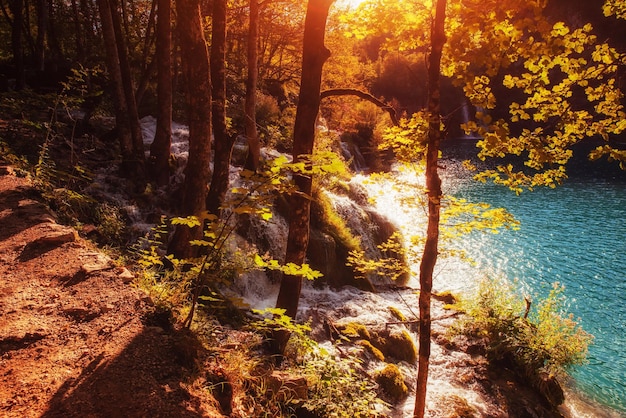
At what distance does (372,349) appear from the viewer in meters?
8.49

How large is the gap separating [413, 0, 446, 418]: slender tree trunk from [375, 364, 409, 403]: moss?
9.22 ft

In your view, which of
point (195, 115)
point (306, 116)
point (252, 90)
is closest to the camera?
point (306, 116)

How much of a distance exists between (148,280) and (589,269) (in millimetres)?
16628

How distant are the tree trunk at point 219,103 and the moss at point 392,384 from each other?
465 cm

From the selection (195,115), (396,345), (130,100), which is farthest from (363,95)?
(130,100)

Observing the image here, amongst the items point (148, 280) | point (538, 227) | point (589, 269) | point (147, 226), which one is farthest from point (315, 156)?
point (538, 227)

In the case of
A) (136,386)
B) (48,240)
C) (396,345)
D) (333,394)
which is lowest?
(396,345)

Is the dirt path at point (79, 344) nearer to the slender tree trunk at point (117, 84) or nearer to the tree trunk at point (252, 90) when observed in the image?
the slender tree trunk at point (117, 84)

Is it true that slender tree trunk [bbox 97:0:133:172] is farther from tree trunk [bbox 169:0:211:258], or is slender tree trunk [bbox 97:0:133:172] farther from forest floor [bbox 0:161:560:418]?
forest floor [bbox 0:161:560:418]

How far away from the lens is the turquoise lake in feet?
32.8

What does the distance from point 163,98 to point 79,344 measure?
8.04 metres

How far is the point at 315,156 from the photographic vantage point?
321 cm

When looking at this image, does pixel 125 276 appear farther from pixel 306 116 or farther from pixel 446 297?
pixel 446 297

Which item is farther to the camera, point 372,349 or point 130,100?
point 130,100
